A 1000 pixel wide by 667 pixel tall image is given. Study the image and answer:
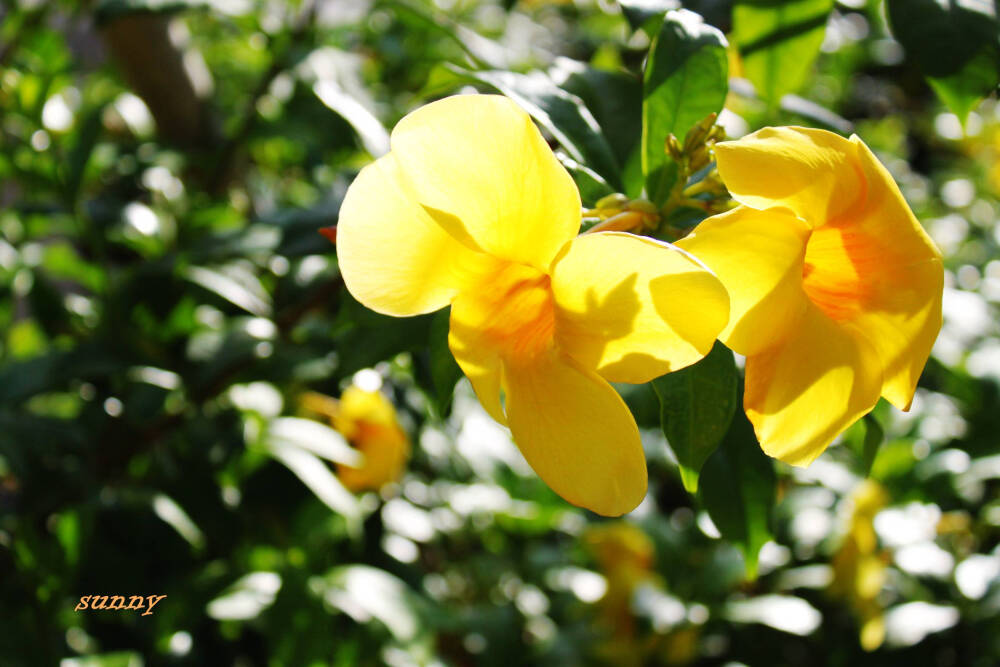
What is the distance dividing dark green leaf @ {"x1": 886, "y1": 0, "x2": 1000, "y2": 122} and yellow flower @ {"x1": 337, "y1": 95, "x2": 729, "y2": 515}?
432mm

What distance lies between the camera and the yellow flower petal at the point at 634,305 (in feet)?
1.43

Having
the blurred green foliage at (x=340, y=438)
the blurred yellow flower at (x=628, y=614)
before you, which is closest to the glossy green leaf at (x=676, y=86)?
the blurred green foliage at (x=340, y=438)

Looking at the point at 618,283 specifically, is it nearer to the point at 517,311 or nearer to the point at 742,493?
the point at 517,311

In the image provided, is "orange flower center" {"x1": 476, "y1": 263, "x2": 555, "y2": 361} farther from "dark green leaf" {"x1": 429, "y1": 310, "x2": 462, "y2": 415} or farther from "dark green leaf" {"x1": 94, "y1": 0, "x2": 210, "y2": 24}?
"dark green leaf" {"x1": 94, "y1": 0, "x2": 210, "y2": 24}

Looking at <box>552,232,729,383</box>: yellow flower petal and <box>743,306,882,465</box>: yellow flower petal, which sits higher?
<box>552,232,729,383</box>: yellow flower petal

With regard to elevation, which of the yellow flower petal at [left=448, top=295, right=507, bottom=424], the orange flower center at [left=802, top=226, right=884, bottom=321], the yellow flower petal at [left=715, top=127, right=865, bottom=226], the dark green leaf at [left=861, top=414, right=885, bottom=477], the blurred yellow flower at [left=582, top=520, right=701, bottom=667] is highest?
the yellow flower petal at [left=715, top=127, right=865, bottom=226]

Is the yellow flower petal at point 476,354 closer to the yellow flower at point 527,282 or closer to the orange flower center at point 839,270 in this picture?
the yellow flower at point 527,282

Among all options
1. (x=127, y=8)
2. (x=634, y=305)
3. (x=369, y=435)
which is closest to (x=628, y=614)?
(x=369, y=435)

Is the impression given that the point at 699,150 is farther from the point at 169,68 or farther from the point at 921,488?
the point at 169,68

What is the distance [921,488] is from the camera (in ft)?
4.49

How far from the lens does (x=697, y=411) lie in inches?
21.6

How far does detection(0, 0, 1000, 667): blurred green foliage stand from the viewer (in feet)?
2.50

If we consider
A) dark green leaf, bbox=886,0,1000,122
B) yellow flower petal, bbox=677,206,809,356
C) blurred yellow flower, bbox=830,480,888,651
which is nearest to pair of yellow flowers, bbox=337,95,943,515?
Result: yellow flower petal, bbox=677,206,809,356

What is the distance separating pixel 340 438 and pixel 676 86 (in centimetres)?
77
